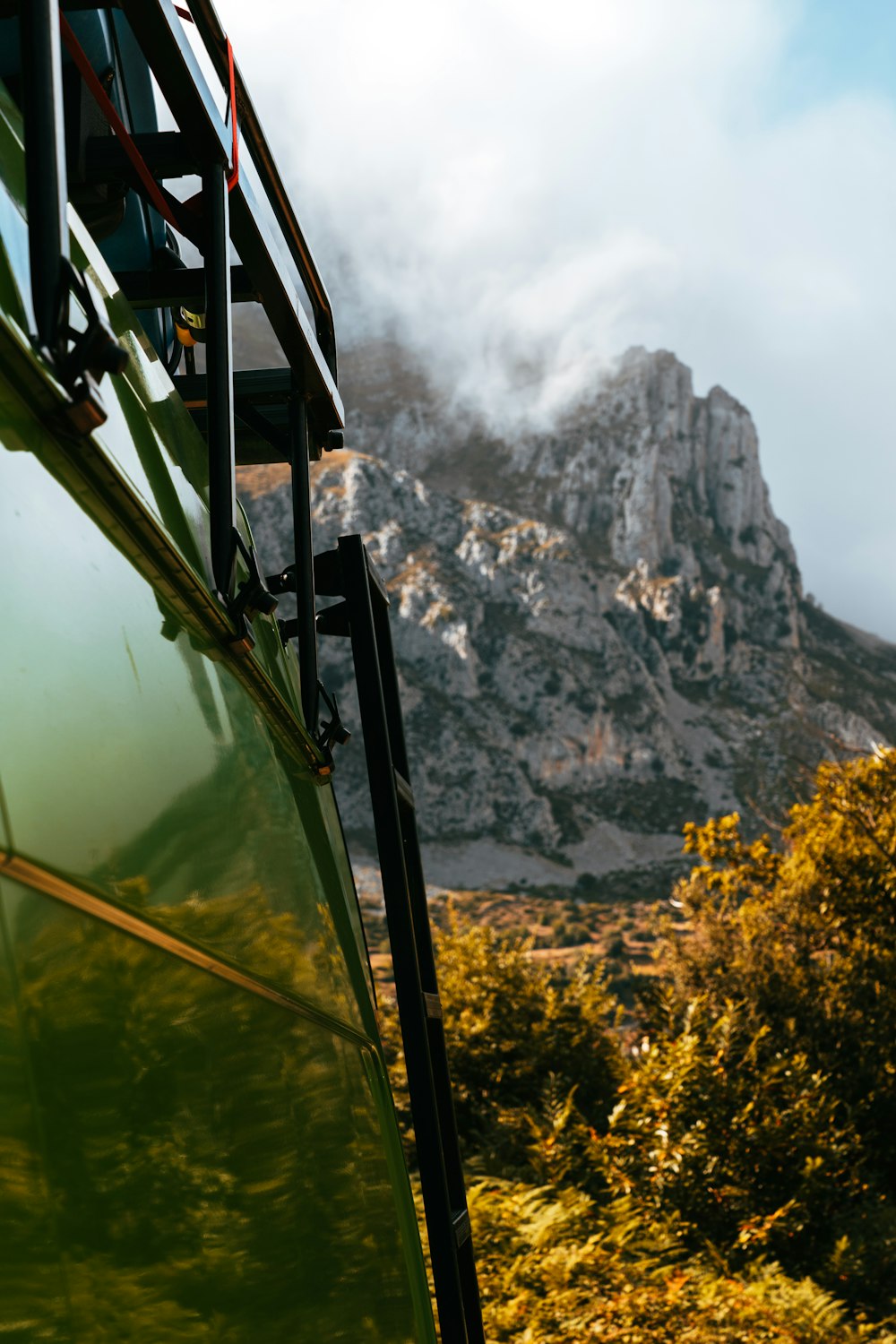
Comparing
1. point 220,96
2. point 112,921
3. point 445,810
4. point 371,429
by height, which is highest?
point 371,429

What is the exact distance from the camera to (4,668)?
2.28 ft

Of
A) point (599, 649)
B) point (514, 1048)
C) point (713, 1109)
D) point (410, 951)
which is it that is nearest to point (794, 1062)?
point (713, 1109)

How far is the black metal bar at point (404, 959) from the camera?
77.5 inches

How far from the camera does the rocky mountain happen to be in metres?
81.2

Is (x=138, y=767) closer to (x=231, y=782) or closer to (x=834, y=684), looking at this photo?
(x=231, y=782)

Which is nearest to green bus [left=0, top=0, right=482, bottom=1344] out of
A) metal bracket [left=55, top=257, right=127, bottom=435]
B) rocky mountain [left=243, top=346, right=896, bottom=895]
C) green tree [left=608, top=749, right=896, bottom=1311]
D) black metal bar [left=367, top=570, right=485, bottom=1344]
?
metal bracket [left=55, top=257, right=127, bottom=435]

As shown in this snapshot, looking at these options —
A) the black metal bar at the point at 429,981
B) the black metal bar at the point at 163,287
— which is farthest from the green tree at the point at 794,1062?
the black metal bar at the point at 163,287

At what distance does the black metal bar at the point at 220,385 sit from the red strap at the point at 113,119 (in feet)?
0.21

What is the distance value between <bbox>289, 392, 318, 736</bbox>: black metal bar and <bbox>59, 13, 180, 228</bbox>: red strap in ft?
2.12

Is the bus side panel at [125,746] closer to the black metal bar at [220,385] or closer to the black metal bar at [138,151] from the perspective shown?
the black metal bar at [220,385]

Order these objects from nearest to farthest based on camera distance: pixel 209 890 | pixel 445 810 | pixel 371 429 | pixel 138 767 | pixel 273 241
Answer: pixel 138 767, pixel 209 890, pixel 273 241, pixel 445 810, pixel 371 429

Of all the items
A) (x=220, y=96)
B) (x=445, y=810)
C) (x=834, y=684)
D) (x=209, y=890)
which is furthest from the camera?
(x=834, y=684)

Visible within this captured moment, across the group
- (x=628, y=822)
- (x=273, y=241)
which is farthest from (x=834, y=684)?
(x=273, y=241)

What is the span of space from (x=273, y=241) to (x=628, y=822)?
85.0m
